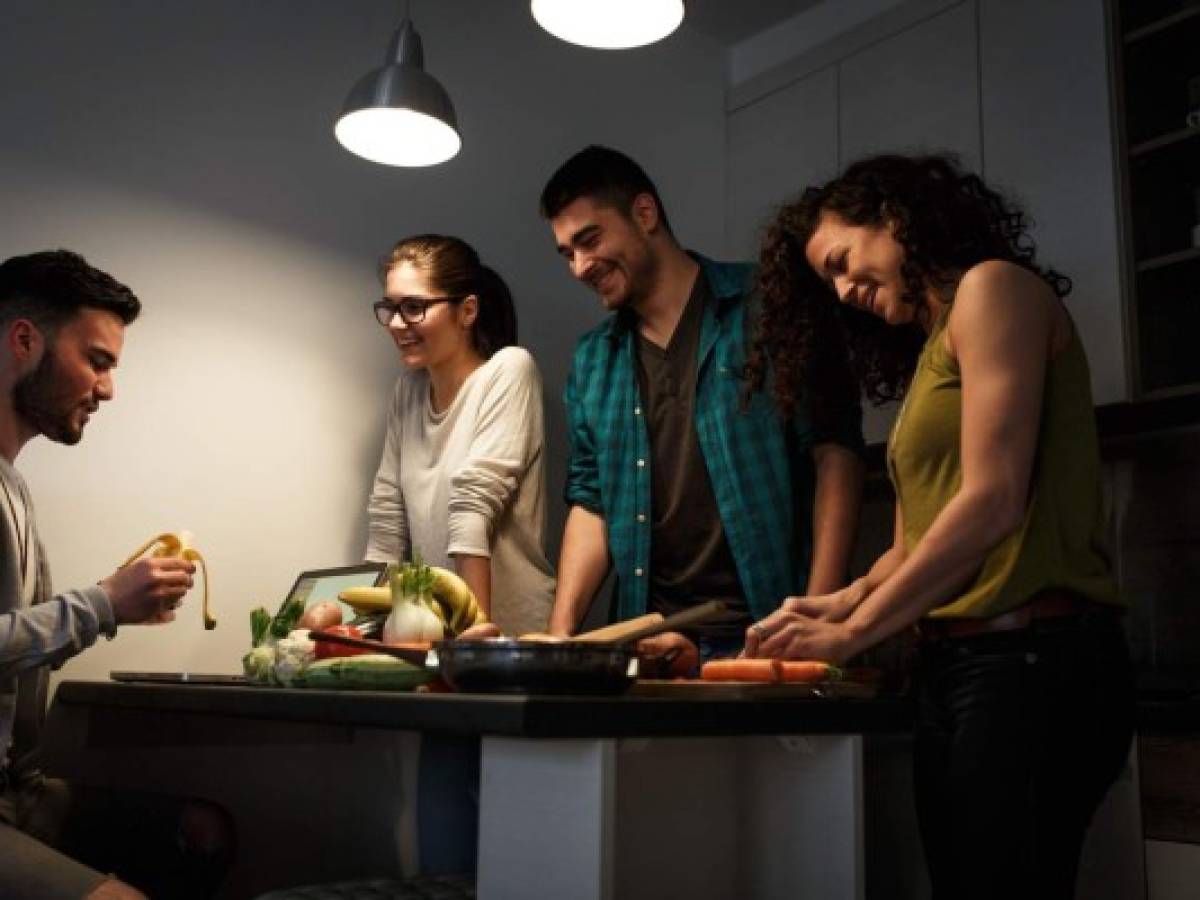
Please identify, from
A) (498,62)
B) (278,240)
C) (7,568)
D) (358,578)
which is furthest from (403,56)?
(7,568)

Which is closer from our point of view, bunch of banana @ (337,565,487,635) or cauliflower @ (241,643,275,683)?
cauliflower @ (241,643,275,683)

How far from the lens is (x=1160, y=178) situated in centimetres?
251

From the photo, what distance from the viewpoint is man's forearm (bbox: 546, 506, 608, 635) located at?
2.27 meters

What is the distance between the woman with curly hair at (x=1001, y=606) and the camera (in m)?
1.24

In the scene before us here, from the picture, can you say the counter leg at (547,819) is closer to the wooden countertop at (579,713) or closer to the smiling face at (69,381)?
the wooden countertop at (579,713)

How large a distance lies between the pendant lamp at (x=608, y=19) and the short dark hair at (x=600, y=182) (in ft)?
1.00

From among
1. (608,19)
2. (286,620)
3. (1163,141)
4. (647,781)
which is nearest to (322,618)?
(286,620)

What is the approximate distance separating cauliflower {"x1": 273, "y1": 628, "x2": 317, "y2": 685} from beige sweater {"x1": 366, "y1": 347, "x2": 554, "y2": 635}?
0.72 metres

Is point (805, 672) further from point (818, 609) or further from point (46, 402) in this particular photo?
point (46, 402)

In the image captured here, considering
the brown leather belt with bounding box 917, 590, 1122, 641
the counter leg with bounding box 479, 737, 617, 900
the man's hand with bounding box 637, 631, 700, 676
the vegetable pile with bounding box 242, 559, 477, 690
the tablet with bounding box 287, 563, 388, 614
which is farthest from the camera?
the tablet with bounding box 287, 563, 388, 614

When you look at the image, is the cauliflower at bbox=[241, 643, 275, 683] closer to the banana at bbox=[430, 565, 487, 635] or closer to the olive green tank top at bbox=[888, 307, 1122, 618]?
the banana at bbox=[430, 565, 487, 635]

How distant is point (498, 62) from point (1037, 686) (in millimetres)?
2284

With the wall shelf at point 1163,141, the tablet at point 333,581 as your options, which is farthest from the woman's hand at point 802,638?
the wall shelf at point 1163,141

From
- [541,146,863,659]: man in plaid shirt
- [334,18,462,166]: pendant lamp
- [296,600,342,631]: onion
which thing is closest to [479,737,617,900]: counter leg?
[296,600,342,631]: onion
